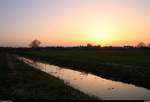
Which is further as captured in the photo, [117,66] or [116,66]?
[116,66]

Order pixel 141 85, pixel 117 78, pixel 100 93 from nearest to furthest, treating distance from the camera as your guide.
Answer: pixel 100 93 < pixel 141 85 < pixel 117 78

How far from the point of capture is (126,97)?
66.1ft

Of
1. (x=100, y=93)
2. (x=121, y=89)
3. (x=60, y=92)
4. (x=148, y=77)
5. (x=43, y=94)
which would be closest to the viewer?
(x=43, y=94)

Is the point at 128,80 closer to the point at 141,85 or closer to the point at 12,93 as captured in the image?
the point at 141,85

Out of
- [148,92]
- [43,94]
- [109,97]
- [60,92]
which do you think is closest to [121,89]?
[148,92]

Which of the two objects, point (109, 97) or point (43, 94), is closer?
point (43, 94)

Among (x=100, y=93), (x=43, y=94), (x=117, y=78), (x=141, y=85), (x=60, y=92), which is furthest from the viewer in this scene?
(x=117, y=78)

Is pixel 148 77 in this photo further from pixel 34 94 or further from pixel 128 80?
pixel 34 94

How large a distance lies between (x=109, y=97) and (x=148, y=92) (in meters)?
4.13

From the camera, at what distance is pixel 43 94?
1817cm

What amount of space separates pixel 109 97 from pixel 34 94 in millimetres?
5361

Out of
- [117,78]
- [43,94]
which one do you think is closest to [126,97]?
[43,94]

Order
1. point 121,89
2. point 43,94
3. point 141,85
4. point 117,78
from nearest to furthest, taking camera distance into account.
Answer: point 43,94 → point 121,89 → point 141,85 → point 117,78

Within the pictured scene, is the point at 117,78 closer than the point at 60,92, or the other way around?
the point at 60,92
